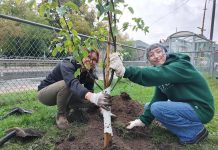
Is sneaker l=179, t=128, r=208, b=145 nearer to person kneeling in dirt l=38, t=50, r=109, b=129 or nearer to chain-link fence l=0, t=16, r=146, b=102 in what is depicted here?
person kneeling in dirt l=38, t=50, r=109, b=129

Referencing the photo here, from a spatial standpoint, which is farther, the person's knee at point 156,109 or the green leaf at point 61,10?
the person's knee at point 156,109

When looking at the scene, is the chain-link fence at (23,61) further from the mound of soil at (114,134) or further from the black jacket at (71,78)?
the mound of soil at (114,134)

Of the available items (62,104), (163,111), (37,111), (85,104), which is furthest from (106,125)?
(37,111)

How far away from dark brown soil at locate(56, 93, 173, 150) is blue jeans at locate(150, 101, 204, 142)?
0.94 feet

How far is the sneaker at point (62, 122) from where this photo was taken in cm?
328

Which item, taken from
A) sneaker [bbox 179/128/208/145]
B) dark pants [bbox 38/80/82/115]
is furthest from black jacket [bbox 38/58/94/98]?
sneaker [bbox 179/128/208/145]

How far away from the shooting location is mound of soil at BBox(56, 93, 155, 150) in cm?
272

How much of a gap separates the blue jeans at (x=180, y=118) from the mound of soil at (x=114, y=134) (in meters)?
0.29

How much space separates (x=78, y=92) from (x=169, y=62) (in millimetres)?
946

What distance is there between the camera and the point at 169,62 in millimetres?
2982

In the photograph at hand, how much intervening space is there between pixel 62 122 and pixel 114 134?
0.63m

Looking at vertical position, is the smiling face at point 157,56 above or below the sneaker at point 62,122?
above

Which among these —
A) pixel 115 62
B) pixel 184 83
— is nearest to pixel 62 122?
pixel 115 62

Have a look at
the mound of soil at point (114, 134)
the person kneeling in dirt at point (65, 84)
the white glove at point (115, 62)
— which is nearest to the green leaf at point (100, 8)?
the white glove at point (115, 62)
